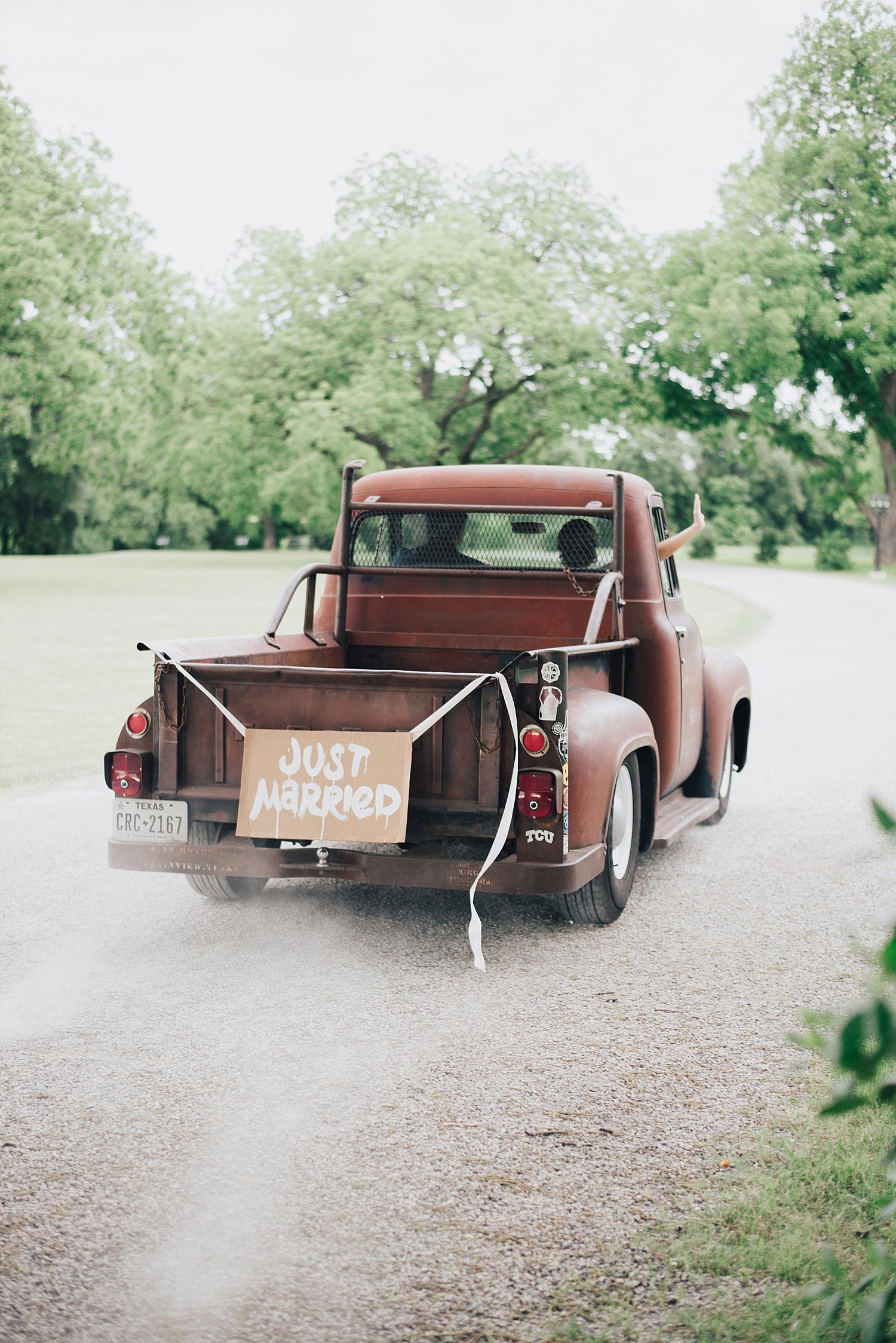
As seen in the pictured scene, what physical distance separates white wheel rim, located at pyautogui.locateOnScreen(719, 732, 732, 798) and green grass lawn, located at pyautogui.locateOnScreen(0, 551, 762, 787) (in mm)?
4780

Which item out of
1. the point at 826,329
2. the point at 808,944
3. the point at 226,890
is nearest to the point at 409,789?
the point at 226,890

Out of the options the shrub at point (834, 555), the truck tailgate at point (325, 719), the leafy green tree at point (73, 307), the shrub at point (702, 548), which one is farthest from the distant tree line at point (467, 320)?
the truck tailgate at point (325, 719)

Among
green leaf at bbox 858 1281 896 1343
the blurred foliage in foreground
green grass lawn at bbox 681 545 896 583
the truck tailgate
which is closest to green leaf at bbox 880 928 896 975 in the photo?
the blurred foliage in foreground

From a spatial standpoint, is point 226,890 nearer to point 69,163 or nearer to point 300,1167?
point 300,1167

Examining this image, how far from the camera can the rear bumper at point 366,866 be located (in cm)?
507

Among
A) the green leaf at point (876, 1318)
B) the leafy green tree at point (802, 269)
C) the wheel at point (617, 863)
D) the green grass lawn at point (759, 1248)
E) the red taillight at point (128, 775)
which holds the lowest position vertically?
the green grass lawn at point (759, 1248)

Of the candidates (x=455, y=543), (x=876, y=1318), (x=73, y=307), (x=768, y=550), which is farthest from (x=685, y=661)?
(x=768, y=550)

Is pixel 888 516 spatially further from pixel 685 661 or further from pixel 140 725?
pixel 140 725

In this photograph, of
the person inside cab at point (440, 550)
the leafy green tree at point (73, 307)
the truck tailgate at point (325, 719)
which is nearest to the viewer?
the truck tailgate at point (325, 719)

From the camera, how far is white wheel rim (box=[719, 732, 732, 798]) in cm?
792

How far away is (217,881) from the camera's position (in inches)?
237

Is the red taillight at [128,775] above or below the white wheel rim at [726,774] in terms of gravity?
above

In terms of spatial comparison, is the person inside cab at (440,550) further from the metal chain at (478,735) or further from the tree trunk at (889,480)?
the tree trunk at (889,480)

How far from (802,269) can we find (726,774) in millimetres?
41872
